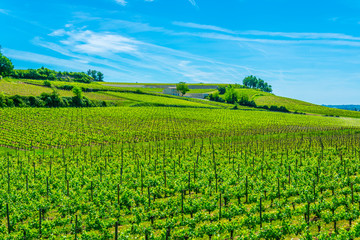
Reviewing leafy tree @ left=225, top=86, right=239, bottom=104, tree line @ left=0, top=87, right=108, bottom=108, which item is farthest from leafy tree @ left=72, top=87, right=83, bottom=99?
leafy tree @ left=225, top=86, right=239, bottom=104

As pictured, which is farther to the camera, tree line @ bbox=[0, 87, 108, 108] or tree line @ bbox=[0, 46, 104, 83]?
tree line @ bbox=[0, 46, 104, 83]

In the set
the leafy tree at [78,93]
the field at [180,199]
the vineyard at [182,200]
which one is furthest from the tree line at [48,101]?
the vineyard at [182,200]

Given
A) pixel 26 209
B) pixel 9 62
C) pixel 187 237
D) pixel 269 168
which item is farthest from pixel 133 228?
pixel 9 62

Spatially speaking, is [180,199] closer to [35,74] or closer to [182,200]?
[182,200]

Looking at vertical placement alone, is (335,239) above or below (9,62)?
Result: below

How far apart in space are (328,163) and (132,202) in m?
21.4

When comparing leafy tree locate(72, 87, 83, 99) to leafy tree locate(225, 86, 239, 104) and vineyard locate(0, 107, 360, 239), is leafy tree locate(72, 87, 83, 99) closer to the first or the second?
vineyard locate(0, 107, 360, 239)

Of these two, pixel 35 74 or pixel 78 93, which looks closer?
pixel 78 93

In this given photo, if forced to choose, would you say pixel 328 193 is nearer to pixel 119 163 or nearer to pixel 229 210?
pixel 229 210

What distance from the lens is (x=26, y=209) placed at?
602 inches

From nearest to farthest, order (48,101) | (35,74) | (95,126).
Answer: (95,126), (48,101), (35,74)

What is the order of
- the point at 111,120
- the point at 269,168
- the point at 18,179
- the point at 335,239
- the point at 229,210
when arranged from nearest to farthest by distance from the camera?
the point at 335,239
the point at 229,210
the point at 18,179
the point at 269,168
the point at 111,120

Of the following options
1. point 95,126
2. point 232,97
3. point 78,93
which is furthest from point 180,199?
point 232,97

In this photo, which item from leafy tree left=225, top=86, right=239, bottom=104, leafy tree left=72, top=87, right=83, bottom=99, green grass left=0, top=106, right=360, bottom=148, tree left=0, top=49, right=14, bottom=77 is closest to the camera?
green grass left=0, top=106, right=360, bottom=148
